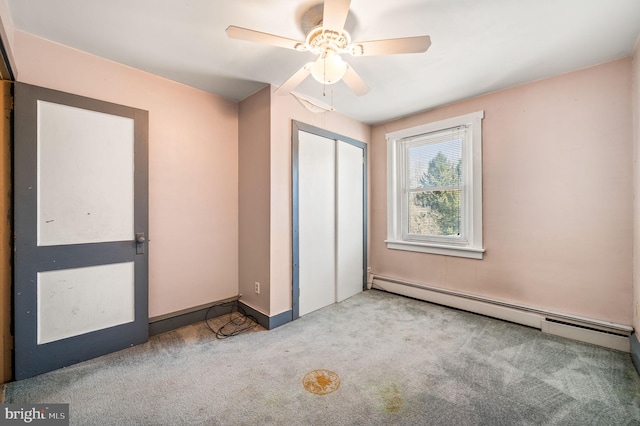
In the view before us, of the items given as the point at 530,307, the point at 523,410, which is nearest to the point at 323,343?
the point at 523,410

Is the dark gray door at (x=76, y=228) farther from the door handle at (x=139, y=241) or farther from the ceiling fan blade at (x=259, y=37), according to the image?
the ceiling fan blade at (x=259, y=37)

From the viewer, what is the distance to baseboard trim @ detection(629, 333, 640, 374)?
1823mm

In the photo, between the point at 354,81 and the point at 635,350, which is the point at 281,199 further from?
the point at 635,350

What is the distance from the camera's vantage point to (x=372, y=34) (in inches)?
72.8

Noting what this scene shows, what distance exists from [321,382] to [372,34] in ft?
7.99

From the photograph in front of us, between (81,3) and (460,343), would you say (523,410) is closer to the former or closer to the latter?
(460,343)

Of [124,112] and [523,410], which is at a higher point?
[124,112]

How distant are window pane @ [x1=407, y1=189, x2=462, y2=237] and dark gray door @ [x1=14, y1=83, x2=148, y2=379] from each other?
3056 mm

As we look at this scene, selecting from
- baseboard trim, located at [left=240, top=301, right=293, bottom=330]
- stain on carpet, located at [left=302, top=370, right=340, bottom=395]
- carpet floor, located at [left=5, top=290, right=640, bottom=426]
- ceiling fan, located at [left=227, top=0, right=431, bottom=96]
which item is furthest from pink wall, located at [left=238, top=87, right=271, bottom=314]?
ceiling fan, located at [left=227, top=0, right=431, bottom=96]

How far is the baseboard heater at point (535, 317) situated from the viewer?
2.13 meters

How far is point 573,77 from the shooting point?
2334 mm

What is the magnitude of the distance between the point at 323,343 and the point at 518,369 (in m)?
1.45

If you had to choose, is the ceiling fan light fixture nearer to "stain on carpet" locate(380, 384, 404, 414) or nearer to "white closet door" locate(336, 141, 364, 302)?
"white closet door" locate(336, 141, 364, 302)

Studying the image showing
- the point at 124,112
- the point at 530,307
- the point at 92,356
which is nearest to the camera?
the point at 92,356
